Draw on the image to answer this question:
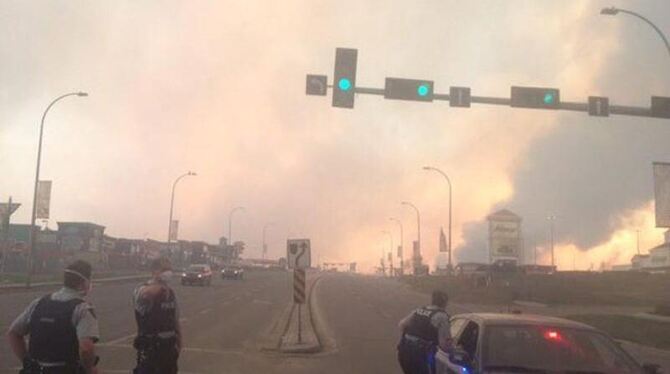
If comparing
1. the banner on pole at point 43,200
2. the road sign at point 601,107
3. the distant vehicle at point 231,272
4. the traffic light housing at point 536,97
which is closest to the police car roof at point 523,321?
the traffic light housing at point 536,97

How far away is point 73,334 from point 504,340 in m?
4.25

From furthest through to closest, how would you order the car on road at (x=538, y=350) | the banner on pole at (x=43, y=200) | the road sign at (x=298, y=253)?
the banner on pole at (x=43, y=200)
the road sign at (x=298, y=253)
the car on road at (x=538, y=350)

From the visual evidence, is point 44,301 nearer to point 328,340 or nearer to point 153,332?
point 153,332

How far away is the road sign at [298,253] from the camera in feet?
65.2

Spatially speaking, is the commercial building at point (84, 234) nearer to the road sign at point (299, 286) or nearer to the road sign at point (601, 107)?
the road sign at point (299, 286)

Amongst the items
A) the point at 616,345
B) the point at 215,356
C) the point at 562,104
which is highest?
the point at 562,104

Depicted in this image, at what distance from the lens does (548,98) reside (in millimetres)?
19500

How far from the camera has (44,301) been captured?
5.18 meters

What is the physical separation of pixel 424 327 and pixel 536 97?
12.3 metres

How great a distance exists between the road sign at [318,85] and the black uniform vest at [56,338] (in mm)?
14076

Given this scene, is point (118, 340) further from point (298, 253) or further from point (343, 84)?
point (343, 84)

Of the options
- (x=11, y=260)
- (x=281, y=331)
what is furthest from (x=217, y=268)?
(x=281, y=331)

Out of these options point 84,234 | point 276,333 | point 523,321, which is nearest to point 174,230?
point 84,234

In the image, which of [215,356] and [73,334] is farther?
[215,356]
